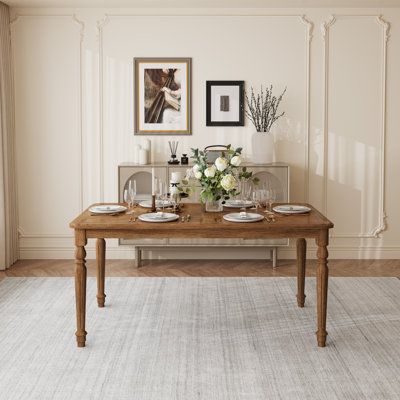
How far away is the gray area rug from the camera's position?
A: 137 inches

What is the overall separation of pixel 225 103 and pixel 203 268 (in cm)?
169

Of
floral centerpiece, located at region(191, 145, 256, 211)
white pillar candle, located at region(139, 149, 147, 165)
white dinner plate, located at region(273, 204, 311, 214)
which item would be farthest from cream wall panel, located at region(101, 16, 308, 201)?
floral centerpiece, located at region(191, 145, 256, 211)

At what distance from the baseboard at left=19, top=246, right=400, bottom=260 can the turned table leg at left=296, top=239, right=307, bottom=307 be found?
1.74 m

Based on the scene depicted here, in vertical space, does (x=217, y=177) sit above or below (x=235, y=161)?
below

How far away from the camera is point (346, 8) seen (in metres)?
6.52

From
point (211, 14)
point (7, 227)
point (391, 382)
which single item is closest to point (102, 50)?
point (211, 14)

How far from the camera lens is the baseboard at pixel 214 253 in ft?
22.0

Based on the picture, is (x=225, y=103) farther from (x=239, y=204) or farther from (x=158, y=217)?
(x=158, y=217)

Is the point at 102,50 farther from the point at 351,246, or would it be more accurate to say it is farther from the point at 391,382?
the point at 391,382

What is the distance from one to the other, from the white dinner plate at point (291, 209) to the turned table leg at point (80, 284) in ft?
4.45

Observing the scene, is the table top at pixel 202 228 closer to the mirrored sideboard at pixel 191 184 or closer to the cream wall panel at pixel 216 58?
the mirrored sideboard at pixel 191 184

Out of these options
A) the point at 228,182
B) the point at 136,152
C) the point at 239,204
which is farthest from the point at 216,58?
the point at 228,182

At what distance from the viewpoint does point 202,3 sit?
6.32 metres

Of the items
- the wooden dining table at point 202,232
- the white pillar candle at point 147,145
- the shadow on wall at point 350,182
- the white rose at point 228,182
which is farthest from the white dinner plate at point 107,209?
the shadow on wall at point 350,182
